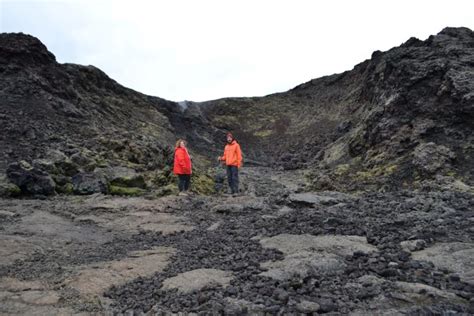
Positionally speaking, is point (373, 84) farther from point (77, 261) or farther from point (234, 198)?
point (77, 261)

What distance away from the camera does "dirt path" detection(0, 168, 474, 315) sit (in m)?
4.13

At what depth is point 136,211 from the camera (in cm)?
1034

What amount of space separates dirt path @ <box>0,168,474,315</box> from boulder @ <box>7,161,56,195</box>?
6.84 ft

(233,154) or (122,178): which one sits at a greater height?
(233,154)

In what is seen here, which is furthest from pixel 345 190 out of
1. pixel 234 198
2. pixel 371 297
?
pixel 371 297

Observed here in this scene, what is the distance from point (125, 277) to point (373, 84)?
30.5 metres

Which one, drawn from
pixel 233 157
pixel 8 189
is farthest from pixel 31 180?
pixel 233 157

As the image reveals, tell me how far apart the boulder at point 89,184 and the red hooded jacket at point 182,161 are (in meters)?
2.29

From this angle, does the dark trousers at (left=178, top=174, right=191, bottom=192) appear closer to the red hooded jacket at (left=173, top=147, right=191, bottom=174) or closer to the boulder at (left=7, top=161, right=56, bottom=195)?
the red hooded jacket at (left=173, top=147, right=191, bottom=174)

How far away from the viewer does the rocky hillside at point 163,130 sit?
1380 cm

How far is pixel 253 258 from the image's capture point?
5594mm

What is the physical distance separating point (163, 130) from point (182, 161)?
20.2m

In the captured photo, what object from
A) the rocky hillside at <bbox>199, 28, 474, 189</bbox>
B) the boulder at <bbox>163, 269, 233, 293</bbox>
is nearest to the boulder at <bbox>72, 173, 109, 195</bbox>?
the rocky hillside at <bbox>199, 28, 474, 189</bbox>

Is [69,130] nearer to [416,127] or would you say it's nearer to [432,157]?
[416,127]
